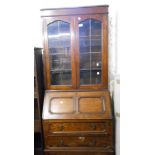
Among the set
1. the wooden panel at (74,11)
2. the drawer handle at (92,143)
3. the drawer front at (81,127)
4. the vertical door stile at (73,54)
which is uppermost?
the wooden panel at (74,11)

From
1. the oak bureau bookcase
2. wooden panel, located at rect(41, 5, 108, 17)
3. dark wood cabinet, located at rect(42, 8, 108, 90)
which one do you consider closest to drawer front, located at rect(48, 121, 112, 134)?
the oak bureau bookcase

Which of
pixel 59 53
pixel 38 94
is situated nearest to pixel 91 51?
pixel 59 53

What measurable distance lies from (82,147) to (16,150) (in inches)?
59.3

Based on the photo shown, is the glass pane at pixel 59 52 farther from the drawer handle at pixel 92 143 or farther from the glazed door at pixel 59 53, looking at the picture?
the drawer handle at pixel 92 143

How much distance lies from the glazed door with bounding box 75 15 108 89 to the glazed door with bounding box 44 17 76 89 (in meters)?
0.09

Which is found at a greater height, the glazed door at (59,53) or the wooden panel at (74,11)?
the wooden panel at (74,11)

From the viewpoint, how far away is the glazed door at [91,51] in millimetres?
1993

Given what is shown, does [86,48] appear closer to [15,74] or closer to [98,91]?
[98,91]

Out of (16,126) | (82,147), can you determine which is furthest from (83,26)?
(16,126)

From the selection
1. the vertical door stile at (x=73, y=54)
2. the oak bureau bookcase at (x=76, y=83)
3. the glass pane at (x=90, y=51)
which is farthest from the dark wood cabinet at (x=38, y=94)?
the glass pane at (x=90, y=51)

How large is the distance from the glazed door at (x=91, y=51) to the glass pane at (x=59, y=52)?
0.13m

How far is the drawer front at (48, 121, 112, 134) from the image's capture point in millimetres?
1921

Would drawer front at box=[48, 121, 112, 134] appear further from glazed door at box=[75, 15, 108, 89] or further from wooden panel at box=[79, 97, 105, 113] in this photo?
glazed door at box=[75, 15, 108, 89]

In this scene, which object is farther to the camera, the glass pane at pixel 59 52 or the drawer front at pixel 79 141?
the glass pane at pixel 59 52
